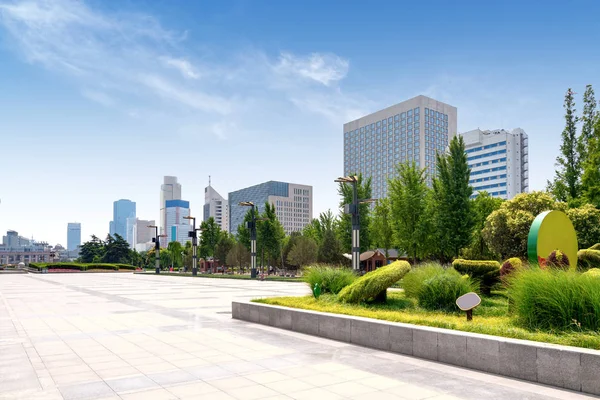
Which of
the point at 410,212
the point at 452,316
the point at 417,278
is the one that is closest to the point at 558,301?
the point at 452,316

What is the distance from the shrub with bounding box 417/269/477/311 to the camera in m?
9.93

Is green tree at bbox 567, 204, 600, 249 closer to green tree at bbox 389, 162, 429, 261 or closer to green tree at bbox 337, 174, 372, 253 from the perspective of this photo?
green tree at bbox 389, 162, 429, 261

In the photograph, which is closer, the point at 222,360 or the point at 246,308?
the point at 222,360

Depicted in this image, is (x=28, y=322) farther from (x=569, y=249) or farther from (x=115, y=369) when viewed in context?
(x=569, y=249)

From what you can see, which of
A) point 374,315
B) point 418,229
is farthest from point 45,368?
point 418,229

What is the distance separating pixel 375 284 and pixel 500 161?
149 meters

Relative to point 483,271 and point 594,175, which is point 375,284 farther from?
point 594,175

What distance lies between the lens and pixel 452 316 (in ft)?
30.1

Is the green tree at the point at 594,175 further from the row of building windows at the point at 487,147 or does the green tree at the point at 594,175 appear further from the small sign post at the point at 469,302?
the row of building windows at the point at 487,147

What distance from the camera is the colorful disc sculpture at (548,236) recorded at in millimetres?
12180

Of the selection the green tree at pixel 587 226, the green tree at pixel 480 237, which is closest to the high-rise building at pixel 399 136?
the green tree at pixel 480 237

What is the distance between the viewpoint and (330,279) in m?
12.8

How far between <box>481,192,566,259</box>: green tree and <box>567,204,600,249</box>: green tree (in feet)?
6.28

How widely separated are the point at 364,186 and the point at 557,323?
36.2 metres
